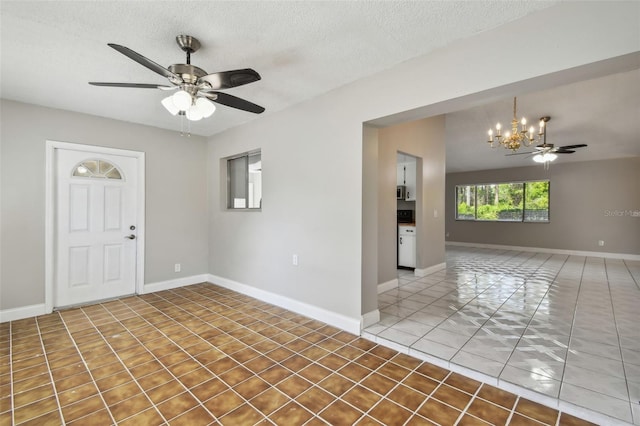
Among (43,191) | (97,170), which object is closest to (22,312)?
(43,191)

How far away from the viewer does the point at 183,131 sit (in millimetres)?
4789

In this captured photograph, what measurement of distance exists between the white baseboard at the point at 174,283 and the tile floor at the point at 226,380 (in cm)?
111

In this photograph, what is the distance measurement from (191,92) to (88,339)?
2620 millimetres

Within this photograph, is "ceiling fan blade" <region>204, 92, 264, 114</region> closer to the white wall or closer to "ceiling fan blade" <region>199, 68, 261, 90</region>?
"ceiling fan blade" <region>199, 68, 261, 90</region>

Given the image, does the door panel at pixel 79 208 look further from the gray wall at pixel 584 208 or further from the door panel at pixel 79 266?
the gray wall at pixel 584 208

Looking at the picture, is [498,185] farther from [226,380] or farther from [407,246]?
[226,380]

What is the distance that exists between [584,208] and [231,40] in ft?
31.2

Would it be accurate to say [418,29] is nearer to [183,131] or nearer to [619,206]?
[183,131]

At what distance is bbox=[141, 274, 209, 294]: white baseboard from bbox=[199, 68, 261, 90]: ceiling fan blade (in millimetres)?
3561

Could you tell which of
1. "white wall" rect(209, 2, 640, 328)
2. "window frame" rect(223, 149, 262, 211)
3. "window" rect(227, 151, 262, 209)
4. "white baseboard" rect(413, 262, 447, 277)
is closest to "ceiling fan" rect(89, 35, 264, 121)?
"white wall" rect(209, 2, 640, 328)

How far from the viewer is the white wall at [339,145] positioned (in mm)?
1805

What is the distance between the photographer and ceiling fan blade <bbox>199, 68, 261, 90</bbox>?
1977mm

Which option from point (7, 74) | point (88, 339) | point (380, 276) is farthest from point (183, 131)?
point (380, 276)

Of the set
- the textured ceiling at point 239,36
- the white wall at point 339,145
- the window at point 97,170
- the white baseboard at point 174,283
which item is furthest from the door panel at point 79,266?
the textured ceiling at point 239,36
